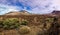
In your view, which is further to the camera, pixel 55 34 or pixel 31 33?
pixel 31 33

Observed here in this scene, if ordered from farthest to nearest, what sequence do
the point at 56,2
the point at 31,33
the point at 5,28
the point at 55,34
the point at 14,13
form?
the point at 14,13, the point at 56,2, the point at 5,28, the point at 31,33, the point at 55,34

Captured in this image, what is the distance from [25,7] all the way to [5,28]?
6.44 m

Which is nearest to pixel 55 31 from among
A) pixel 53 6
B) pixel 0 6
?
pixel 53 6

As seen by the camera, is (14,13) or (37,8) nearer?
(37,8)

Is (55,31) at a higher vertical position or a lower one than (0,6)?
lower

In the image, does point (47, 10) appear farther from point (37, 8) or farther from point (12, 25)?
point (12, 25)

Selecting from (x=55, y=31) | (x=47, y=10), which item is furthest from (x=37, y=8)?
(x=55, y=31)

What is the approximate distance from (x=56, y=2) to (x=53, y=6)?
3.36 feet

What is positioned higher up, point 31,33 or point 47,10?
point 47,10

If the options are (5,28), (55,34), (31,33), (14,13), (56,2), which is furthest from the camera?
(14,13)

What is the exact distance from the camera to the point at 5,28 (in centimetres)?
2959

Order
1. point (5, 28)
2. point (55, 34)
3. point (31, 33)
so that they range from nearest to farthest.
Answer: point (55, 34)
point (31, 33)
point (5, 28)

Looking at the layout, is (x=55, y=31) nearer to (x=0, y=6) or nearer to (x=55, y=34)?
(x=55, y=34)

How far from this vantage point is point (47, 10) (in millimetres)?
34156
